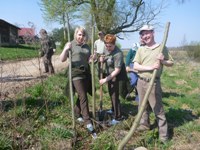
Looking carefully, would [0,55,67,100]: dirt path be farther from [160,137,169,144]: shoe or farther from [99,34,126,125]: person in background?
[160,137,169,144]: shoe

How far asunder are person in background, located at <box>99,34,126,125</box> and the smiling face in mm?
668

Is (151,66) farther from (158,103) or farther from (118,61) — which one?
(118,61)

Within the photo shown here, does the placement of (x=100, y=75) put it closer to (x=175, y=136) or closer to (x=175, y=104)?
(x=175, y=136)

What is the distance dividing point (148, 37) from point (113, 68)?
105cm

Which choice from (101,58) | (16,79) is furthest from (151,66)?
(16,79)

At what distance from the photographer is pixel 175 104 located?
9.23m

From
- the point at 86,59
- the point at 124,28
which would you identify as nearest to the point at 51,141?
the point at 86,59

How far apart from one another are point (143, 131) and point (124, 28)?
27.9 meters

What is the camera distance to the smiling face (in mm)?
5832

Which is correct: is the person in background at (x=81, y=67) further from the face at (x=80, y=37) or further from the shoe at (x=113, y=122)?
the shoe at (x=113, y=122)

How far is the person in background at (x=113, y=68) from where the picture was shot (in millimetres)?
6328

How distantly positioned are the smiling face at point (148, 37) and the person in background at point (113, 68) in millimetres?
668

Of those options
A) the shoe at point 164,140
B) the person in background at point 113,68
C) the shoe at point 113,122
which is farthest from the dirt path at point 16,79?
the shoe at point 164,140

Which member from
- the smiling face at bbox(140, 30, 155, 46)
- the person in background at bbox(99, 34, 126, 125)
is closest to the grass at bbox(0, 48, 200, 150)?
the person in background at bbox(99, 34, 126, 125)
